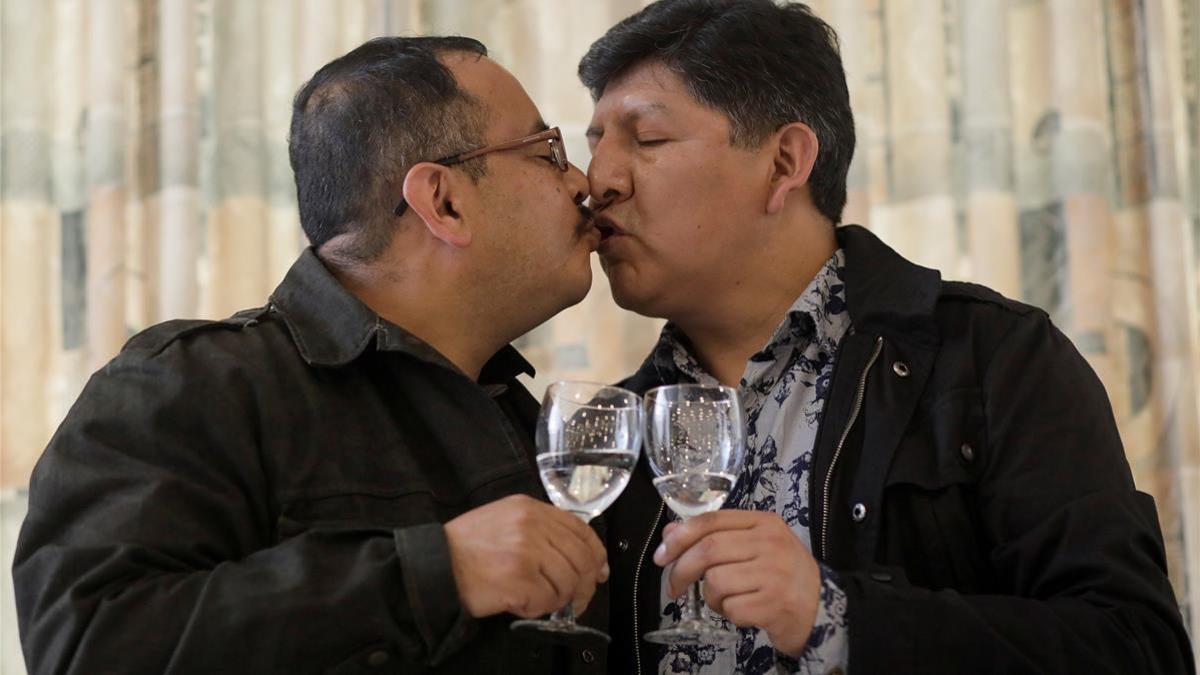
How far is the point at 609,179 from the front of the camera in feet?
7.55

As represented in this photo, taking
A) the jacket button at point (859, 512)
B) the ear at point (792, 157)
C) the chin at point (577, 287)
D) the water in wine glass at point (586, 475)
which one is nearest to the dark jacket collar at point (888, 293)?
the ear at point (792, 157)

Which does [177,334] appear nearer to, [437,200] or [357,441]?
[357,441]

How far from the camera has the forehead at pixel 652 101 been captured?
2.32 meters

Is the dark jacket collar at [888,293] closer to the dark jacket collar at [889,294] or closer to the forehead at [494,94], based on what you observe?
the dark jacket collar at [889,294]

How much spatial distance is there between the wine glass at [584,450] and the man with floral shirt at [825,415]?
0.10 m

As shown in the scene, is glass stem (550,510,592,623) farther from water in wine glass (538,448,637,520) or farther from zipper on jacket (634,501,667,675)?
zipper on jacket (634,501,667,675)

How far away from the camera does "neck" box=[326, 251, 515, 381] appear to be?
210 centimetres

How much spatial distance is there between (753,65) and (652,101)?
0.52 feet

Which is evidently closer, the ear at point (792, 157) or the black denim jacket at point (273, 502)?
the black denim jacket at point (273, 502)

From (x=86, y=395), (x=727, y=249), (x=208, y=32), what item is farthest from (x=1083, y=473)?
(x=208, y=32)

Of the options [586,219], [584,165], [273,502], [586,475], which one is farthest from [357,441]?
[584,165]

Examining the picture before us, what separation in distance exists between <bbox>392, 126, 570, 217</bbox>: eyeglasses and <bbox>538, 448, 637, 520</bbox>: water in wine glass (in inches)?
23.4

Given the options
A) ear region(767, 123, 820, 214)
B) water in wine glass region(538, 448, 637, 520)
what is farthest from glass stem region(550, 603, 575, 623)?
ear region(767, 123, 820, 214)

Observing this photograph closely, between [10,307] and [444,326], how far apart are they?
128cm
